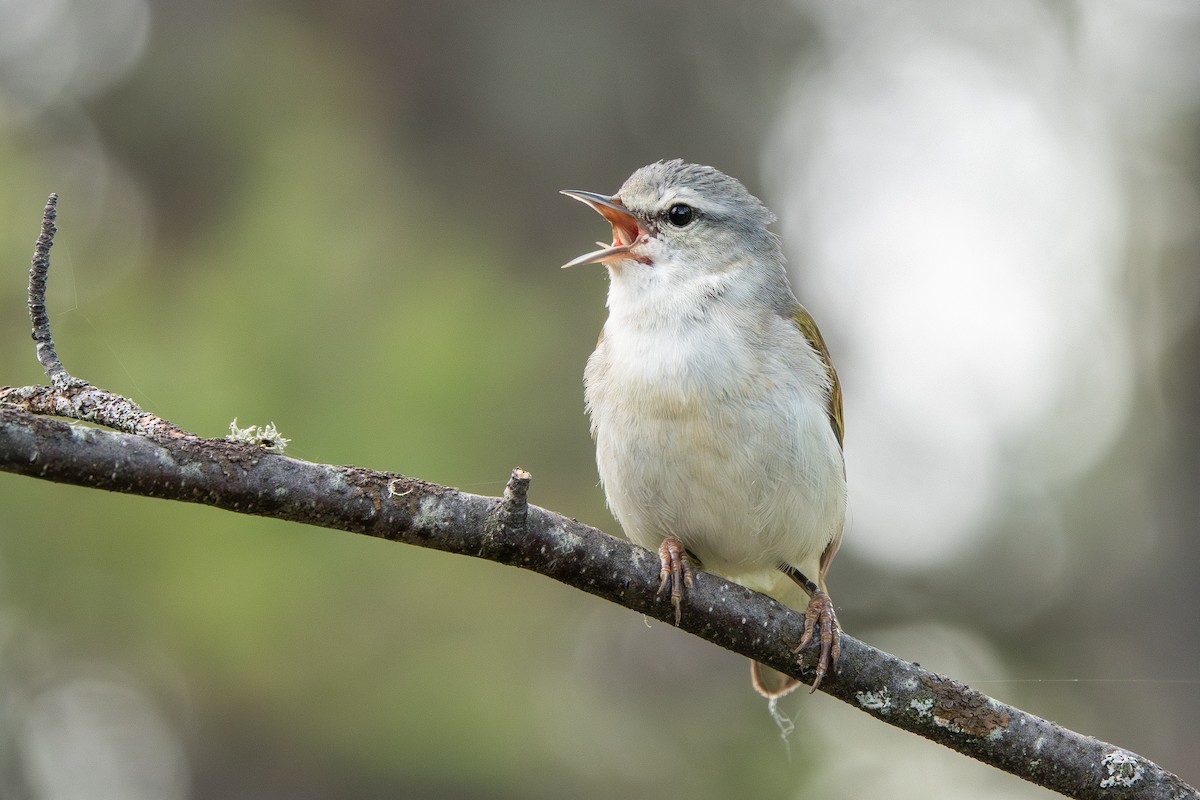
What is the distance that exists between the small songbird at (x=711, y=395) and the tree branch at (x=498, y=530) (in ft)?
0.66

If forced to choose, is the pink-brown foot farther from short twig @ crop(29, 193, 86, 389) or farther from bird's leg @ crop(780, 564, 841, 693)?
short twig @ crop(29, 193, 86, 389)

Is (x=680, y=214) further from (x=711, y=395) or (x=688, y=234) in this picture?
(x=711, y=395)

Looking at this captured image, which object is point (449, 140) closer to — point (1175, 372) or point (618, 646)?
point (618, 646)

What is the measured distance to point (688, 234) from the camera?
161 inches

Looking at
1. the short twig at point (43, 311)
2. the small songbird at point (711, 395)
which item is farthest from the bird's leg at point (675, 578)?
the short twig at point (43, 311)

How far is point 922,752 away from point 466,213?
165 inches

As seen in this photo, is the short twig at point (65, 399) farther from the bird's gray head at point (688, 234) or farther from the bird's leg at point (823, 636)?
the bird's gray head at point (688, 234)

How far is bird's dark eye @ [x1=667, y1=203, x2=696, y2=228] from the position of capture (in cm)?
414

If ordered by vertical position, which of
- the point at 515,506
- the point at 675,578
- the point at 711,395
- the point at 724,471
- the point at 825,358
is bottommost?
the point at 515,506

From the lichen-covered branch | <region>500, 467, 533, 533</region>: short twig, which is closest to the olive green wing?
the lichen-covered branch

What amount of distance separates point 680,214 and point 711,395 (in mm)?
891

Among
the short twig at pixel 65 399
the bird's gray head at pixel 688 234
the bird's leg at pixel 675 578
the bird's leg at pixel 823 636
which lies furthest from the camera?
the bird's gray head at pixel 688 234

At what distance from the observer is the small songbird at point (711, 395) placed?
3.57m

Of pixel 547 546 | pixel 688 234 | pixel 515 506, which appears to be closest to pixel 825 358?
pixel 688 234
